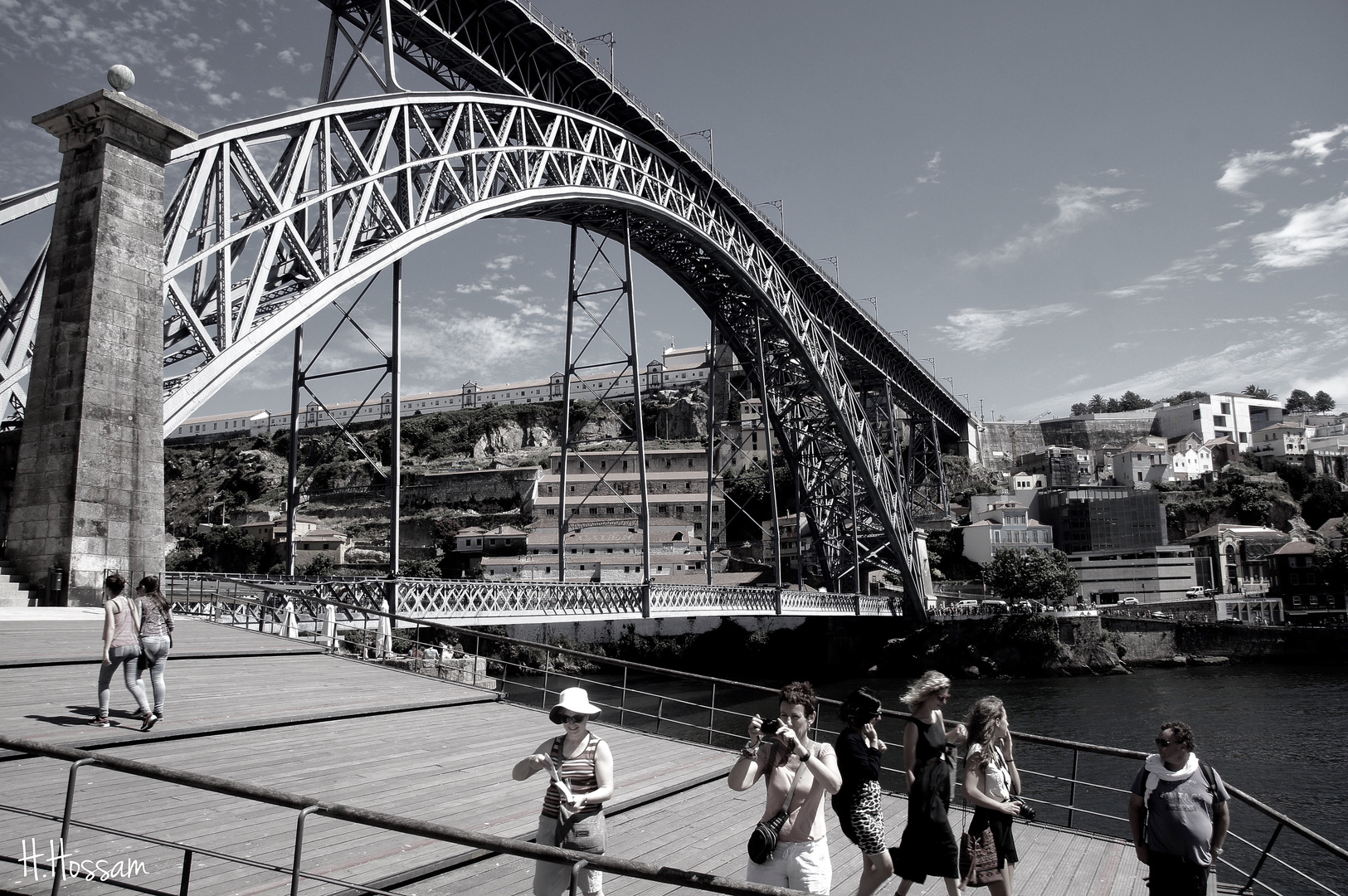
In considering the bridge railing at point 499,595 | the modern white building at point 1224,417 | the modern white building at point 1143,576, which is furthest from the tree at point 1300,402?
the bridge railing at point 499,595

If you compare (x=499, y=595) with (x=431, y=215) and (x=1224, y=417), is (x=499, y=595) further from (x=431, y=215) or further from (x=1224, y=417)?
(x=1224, y=417)

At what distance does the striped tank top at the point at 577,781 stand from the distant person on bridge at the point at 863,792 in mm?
1276

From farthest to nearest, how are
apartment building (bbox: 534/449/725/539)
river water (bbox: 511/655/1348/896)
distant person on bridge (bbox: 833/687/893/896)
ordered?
apartment building (bbox: 534/449/725/539) < river water (bbox: 511/655/1348/896) < distant person on bridge (bbox: 833/687/893/896)

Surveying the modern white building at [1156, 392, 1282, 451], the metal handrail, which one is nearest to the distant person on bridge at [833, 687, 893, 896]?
the metal handrail

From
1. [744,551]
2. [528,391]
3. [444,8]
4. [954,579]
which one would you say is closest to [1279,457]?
[954,579]

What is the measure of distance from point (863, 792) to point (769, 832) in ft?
2.69

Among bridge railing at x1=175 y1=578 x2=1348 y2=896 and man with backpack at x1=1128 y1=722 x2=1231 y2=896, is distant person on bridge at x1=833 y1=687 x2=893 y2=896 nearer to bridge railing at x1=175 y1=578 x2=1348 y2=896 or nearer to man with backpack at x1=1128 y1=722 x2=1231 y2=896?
man with backpack at x1=1128 y1=722 x2=1231 y2=896

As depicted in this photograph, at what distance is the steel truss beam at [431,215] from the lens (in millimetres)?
15609

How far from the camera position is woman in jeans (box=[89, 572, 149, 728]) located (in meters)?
7.62

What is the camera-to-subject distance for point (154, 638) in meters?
7.93

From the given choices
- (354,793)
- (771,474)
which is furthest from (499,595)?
(771,474)

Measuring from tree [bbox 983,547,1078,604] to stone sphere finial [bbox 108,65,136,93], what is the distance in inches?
2013

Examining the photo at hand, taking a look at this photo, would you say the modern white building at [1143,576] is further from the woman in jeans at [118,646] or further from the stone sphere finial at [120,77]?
the woman in jeans at [118,646]

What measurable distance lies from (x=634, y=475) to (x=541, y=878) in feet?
237
